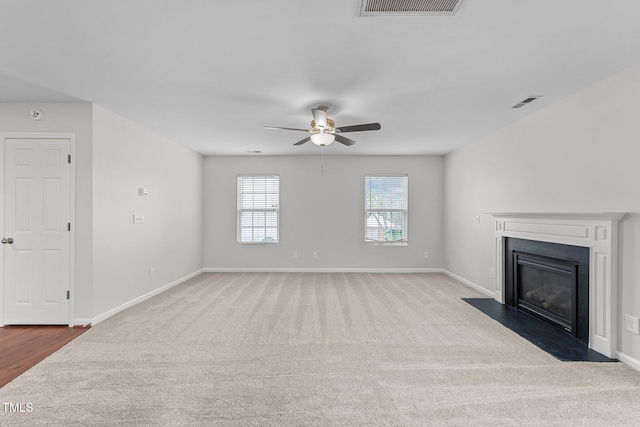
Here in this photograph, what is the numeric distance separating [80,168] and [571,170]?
5321 mm

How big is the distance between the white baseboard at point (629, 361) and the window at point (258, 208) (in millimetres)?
5397

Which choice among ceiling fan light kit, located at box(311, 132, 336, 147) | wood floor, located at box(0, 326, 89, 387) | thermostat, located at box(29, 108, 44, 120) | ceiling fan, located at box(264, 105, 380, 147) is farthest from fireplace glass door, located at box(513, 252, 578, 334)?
thermostat, located at box(29, 108, 44, 120)

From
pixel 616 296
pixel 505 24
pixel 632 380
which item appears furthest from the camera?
pixel 616 296

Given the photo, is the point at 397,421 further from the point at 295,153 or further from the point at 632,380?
the point at 295,153

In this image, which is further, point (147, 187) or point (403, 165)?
point (403, 165)

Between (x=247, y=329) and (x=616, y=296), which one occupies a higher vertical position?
(x=616, y=296)

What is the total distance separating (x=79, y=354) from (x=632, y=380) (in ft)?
14.6

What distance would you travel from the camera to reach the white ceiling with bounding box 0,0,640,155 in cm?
190

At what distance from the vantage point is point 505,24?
201cm

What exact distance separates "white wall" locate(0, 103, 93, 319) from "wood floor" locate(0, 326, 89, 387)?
0.90 ft

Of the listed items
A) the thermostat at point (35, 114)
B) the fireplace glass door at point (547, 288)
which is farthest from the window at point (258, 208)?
the fireplace glass door at point (547, 288)

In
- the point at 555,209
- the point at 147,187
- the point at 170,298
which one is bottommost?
the point at 170,298

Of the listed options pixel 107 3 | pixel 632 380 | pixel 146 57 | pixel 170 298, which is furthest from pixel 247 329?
pixel 632 380

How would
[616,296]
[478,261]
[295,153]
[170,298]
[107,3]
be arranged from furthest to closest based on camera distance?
[295,153]
[478,261]
[170,298]
[616,296]
[107,3]
